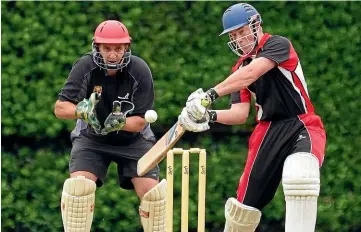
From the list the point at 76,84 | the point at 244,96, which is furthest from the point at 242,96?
the point at 76,84

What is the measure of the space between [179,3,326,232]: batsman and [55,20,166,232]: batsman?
49 centimetres

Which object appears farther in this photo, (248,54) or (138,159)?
(138,159)

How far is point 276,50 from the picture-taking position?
654cm

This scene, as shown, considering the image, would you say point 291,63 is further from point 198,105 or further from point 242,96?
point 198,105

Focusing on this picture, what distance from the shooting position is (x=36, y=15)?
811 cm

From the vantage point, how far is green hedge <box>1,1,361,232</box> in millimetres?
8109

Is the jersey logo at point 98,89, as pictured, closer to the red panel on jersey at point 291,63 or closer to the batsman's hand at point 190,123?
the batsman's hand at point 190,123

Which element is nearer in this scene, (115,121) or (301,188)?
(301,188)

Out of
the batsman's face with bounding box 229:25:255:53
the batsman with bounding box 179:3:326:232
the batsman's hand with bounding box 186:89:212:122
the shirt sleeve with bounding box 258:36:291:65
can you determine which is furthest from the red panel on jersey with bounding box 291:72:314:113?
the batsman's hand with bounding box 186:89:212:122

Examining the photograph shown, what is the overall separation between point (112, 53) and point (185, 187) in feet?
3.13

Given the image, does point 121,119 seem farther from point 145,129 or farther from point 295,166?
point 295,166

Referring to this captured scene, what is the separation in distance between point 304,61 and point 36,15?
152 cm

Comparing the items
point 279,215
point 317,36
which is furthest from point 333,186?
point 317,36

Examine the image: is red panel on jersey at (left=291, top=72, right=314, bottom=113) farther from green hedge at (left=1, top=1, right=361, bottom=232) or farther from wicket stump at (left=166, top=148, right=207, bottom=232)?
green hedge at (left=1, top=1, right=361, bottom=232)
